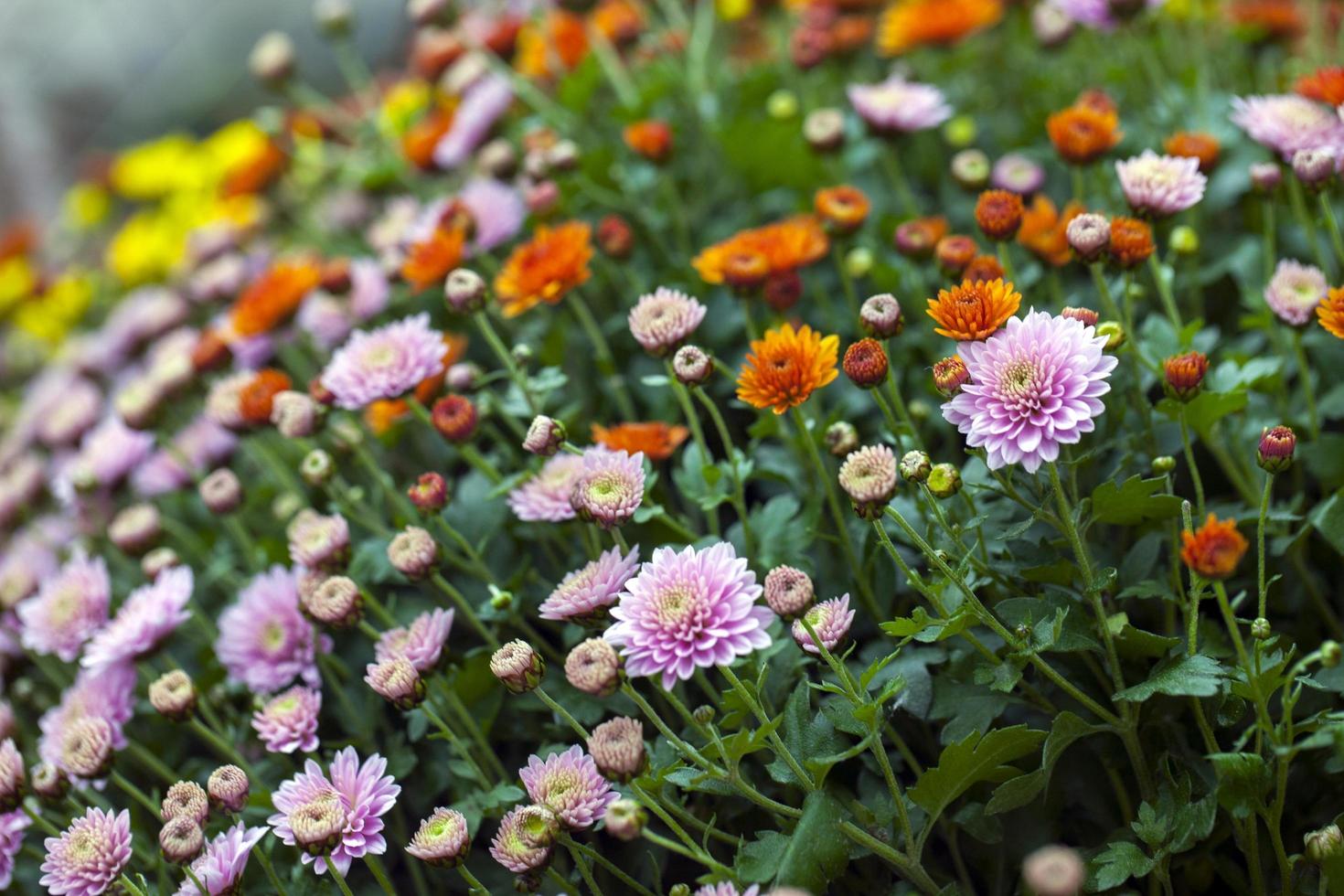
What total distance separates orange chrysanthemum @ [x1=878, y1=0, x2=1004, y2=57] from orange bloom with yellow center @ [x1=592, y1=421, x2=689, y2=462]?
1045 mm

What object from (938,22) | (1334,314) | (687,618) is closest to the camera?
(687,618)

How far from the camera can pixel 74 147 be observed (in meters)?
5.19

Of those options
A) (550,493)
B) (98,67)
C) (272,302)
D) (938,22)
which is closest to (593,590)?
(550,493)

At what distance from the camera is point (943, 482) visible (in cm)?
117

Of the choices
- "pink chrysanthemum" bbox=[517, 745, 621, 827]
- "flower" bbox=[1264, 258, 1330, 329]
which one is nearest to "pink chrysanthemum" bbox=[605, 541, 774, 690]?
"pink chrysanthemum" bbox=[517, 745, 621, 827]

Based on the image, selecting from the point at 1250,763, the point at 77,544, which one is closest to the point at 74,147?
the point at 77,544

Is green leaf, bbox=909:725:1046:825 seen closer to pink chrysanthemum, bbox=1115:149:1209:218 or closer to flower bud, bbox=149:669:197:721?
pink chrysanthemum, bbox=1115:149:1209:218

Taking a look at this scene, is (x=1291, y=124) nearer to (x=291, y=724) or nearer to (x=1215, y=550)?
(x=1215, y=550)

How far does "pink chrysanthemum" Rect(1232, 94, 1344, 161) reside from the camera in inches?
57.2

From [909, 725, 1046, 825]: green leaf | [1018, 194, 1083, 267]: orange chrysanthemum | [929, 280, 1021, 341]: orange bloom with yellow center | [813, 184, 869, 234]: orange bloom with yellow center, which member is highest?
[929, 280, 1021, 341]: orange bloom with yellow center

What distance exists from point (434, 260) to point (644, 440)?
0.45 metres

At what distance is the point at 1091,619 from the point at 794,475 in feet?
1.48

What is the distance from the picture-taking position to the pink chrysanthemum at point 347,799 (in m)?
1.21

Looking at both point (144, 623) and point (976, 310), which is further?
point (144, 623)
